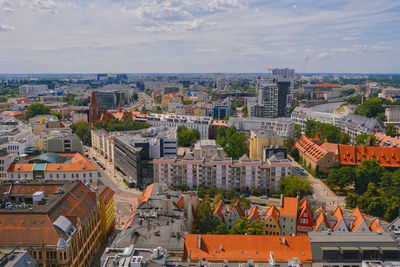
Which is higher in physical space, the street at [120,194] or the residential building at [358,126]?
the residential building at [358,126]

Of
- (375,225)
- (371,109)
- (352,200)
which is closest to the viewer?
(375,225)

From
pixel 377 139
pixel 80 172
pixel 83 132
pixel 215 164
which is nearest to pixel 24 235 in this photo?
pixel 80 172

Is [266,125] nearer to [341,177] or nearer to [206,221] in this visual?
[341,177]

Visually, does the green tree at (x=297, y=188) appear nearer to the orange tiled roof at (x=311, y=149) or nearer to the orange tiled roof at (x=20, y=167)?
the orange tiled roof at (x=311, y=149)

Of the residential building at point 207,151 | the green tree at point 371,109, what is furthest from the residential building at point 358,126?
the residential building at point 207,151

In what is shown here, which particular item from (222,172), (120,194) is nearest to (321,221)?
(222,172)

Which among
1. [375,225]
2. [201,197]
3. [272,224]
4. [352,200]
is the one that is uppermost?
[375,225]
